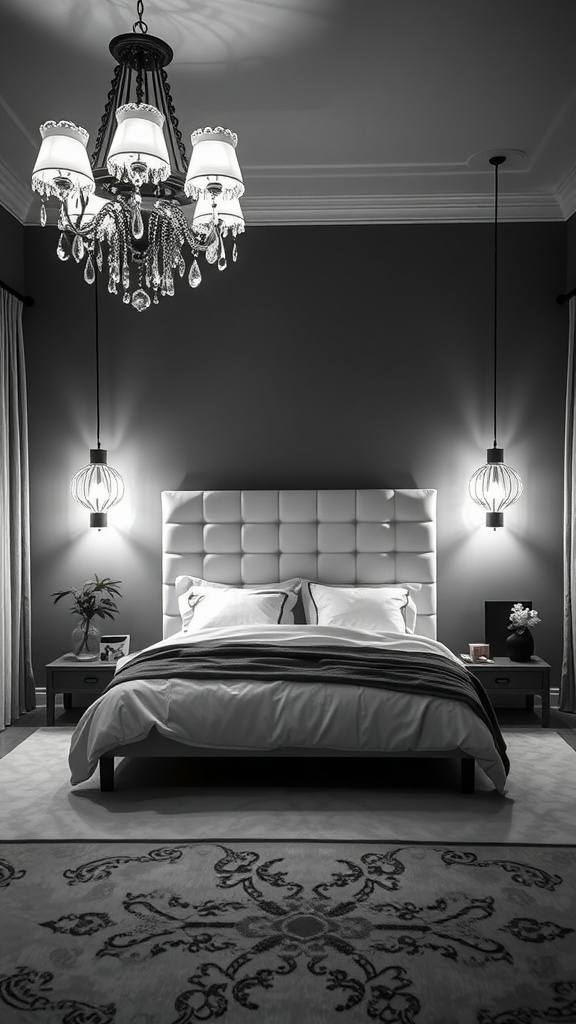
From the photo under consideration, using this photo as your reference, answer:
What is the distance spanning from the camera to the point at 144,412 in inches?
218

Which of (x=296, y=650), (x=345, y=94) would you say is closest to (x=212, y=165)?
(x=345, y=94)

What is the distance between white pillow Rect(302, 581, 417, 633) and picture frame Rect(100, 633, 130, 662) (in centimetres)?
117

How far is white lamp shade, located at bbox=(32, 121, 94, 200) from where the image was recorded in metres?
2.80

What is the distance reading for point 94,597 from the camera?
17.0 ft

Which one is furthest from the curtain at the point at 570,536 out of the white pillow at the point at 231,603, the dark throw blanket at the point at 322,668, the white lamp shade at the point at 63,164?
the white lamp shade at the point at 63,164

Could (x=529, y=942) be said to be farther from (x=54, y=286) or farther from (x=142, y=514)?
(x=54, y=286)

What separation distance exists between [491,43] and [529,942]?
11.7 ft

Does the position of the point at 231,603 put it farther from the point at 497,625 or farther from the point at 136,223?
the point at 136,223

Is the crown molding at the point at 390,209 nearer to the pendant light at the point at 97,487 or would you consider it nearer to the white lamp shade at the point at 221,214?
the pendant light at the point at 97,487

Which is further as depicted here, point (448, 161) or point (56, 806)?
point (448, 161)

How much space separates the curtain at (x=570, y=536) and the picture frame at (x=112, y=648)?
280 centimetres

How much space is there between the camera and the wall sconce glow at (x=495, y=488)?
5203mm

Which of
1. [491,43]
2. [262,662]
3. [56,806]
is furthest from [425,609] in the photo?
[491,43]

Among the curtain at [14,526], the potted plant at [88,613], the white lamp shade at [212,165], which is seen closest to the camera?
the white lamp shade at [212,165]
